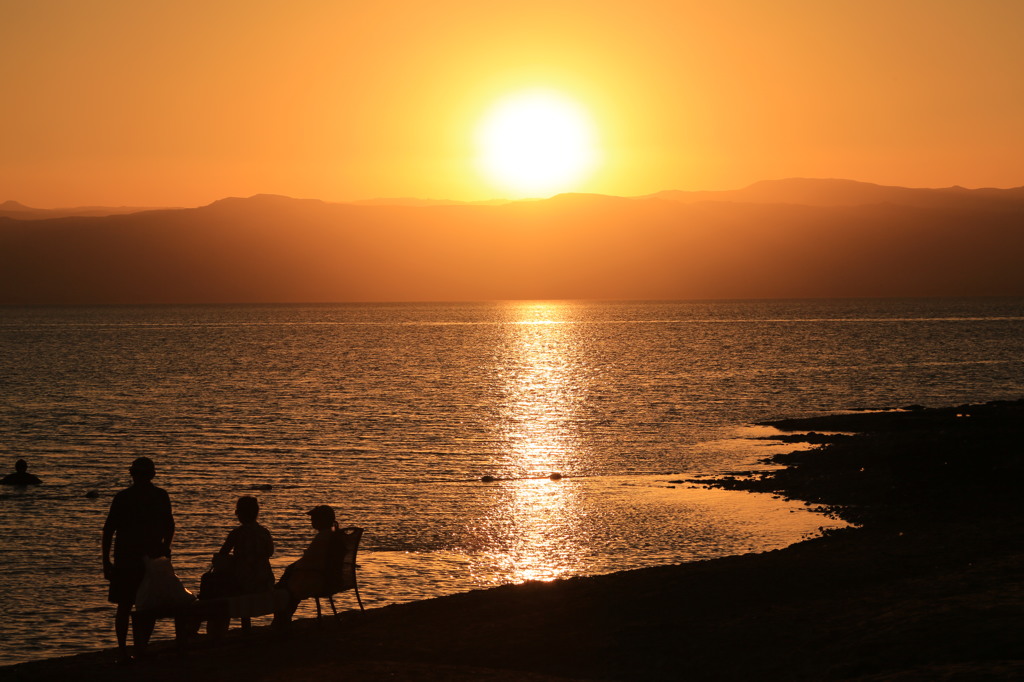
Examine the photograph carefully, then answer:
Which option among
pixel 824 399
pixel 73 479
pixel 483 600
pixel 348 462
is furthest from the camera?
pixel 824 399

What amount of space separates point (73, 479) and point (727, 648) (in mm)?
31693

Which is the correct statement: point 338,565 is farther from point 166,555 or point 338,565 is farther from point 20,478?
point 20,478

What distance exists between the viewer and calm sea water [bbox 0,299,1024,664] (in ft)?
77.0

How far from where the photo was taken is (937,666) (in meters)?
10.1

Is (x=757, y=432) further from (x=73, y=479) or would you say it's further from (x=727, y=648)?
(x=727, y=648)

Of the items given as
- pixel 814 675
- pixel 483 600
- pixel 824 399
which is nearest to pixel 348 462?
pixel 483 600

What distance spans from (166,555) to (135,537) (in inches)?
23.0

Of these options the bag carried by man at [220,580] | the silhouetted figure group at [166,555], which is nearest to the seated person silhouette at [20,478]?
the silhouetted figure group at [166,555]

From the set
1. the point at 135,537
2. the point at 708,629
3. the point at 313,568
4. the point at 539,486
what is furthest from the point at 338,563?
the point at 539,486

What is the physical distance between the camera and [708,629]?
1316cm

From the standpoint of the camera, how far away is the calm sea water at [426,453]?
2347 cm

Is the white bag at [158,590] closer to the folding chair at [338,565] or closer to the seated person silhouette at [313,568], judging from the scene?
the seated person silhouette at [313,568]

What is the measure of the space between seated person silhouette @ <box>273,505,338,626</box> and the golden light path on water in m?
8.65

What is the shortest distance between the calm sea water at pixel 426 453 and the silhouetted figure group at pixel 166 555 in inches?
219
